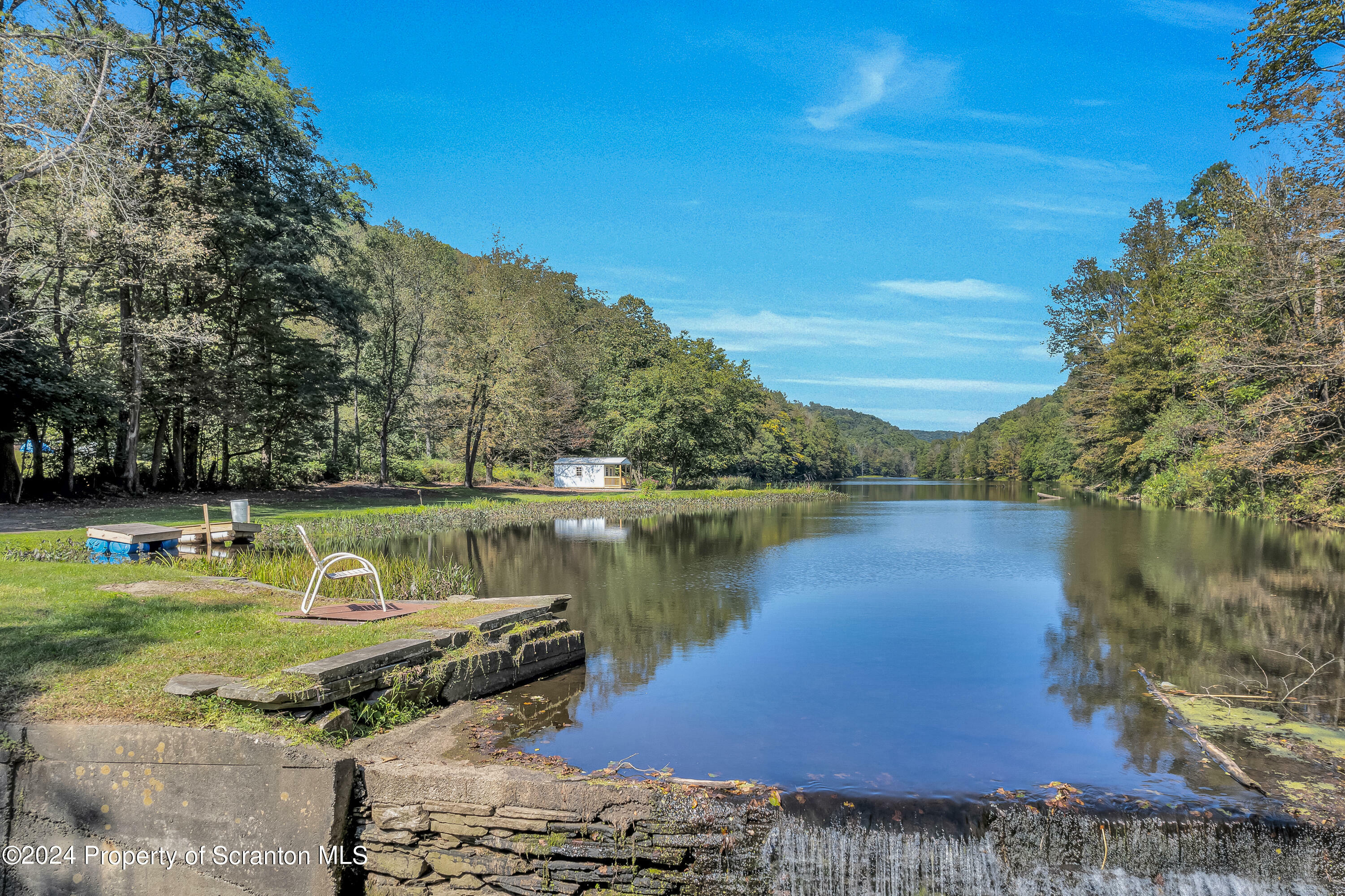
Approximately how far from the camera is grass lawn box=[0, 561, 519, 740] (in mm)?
5195

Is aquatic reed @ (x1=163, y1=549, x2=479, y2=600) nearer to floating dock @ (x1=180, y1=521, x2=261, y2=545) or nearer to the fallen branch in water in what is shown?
floating dock @ (x1=180, y1=521, x2=261, y2=545)

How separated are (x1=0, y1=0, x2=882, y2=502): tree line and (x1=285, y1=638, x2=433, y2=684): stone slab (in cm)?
772

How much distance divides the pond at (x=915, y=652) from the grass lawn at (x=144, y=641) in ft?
6.50

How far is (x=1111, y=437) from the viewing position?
46.4 m

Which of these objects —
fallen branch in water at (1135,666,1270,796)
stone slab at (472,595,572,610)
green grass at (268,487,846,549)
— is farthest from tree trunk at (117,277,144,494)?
fallen branch in water at (1135,666,1270,796)

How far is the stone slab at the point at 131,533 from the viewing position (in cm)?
1204

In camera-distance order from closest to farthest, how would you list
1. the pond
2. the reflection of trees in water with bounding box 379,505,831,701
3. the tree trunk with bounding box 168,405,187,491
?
the pond
the reflection of trees in water with bounding box 379,505,831,701
the tree trunk with bounding box 168,405,187,491

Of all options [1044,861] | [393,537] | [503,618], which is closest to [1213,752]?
[1044,861]

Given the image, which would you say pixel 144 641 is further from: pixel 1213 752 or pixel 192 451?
pixel 192 451

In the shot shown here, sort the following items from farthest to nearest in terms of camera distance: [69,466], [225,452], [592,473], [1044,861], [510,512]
Result: [592,473], [510,512], [225,452], [69,466], [1044,861]

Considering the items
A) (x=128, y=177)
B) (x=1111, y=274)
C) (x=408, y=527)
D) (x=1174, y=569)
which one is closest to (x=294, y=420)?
(x=408, y=527)

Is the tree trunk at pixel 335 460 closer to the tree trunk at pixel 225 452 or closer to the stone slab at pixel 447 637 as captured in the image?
the tree trunk at pixel 225 452

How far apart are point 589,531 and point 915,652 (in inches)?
725

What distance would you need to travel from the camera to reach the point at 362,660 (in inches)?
237
